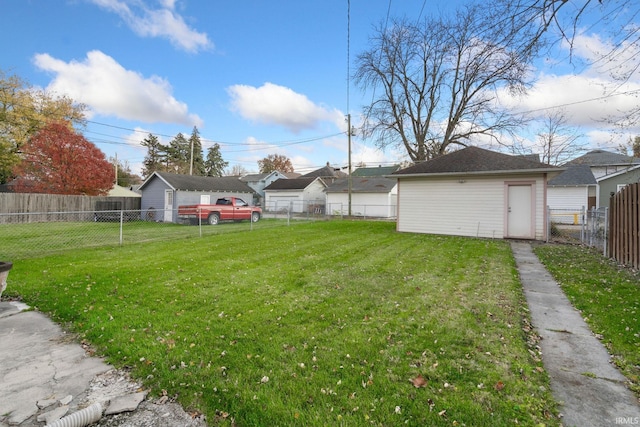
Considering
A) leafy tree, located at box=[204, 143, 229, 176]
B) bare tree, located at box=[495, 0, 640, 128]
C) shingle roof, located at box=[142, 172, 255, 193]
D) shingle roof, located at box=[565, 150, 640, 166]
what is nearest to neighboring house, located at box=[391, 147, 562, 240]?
bare tree, located at box=[495, 0, 640, 128]

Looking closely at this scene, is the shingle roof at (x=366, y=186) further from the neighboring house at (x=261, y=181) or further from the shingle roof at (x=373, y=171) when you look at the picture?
the shingle roof at (x=373, y=171)

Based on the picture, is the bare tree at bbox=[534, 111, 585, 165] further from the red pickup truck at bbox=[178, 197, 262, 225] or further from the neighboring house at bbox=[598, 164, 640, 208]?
the red pickup truck at bbox=[178, 197, 262, 225]

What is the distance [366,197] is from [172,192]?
16.1 metres

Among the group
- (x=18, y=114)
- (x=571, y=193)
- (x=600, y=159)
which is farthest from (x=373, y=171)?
(x=18, y=114)

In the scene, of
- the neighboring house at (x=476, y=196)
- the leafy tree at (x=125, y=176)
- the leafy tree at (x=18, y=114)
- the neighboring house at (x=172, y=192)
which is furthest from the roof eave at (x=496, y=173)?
the leafy tree at (x=125, y=176)

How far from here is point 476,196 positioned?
1218cm

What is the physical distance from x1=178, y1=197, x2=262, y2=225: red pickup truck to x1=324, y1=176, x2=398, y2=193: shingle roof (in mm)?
11383

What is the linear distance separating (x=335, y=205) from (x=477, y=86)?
588 inches

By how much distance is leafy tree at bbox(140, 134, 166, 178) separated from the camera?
4922 centimetres

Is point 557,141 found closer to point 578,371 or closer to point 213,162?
point 578,371

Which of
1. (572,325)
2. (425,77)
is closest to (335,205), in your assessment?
(425,77)

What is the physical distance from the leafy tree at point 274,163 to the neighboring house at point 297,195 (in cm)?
2630

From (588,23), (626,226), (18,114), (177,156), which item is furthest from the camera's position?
(177,156)

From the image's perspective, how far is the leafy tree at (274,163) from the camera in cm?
5891
